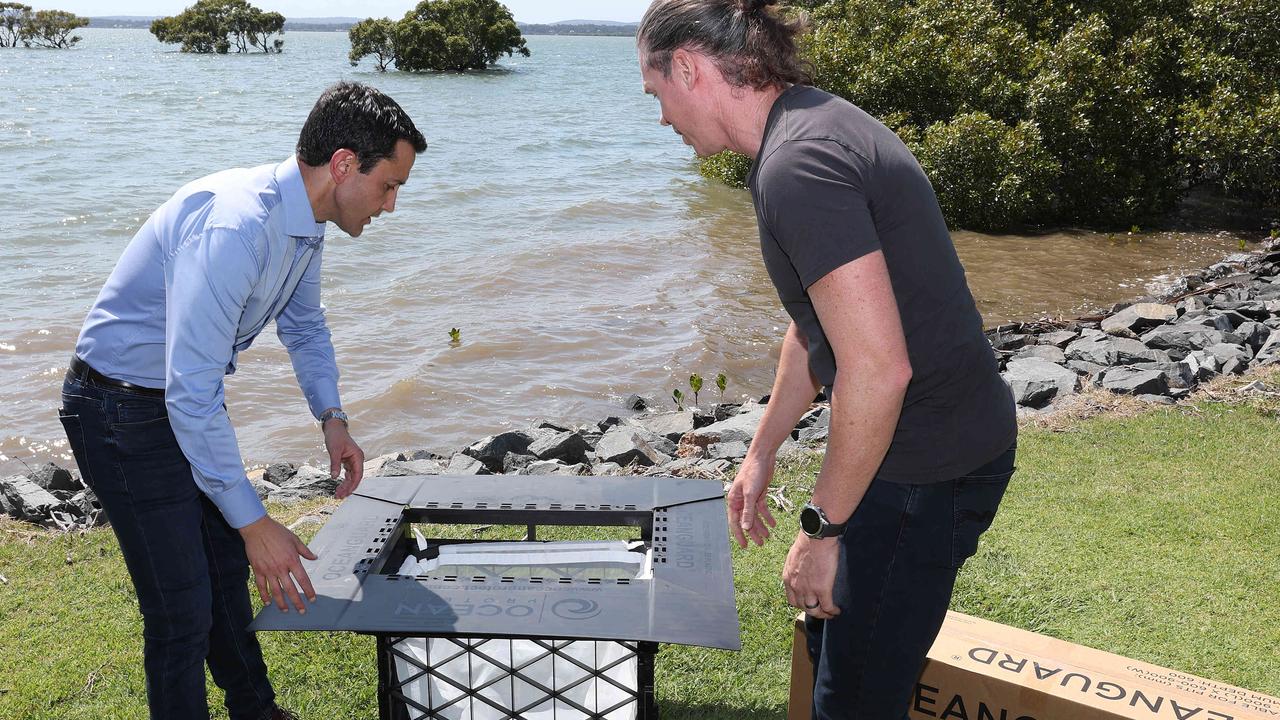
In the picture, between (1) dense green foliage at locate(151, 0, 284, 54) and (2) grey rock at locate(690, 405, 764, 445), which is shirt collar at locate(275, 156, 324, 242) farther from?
(1) dense green foliage at locate(151, 0, 284, 54)

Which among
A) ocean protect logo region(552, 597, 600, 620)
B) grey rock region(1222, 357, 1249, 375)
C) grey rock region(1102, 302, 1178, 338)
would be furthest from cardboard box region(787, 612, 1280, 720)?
grey rock region(1102, 302, 1178, 338)

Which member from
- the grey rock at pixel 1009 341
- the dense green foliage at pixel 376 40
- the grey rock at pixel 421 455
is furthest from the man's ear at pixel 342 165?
the dense green foliage at pixel 376 40

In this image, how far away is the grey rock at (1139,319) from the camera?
30.1 feet

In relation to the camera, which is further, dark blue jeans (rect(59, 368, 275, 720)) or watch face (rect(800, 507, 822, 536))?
dark blue jeans (rect(59, 368, 275, 720))

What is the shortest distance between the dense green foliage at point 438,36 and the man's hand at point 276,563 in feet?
187

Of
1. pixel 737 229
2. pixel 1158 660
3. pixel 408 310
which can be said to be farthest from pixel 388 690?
pixel 737 229

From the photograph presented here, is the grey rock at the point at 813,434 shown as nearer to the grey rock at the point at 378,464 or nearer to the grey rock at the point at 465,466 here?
the grey rock at the point at 465,466

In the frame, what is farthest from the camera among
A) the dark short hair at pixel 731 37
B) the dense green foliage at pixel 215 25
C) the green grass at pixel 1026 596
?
the dense green foliage at pixel 215 25

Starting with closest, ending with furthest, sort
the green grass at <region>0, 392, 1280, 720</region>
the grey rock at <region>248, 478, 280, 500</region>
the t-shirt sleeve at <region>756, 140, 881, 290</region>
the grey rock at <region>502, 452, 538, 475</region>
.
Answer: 1. the t-shirt sleeve at <region>756, 140, 881, 290</region>
2. the green grass at <region>0, 392, 1280, 720</region>
3. the grey rock at <region>248, 478, 280, 500</region>
4. the grey rock at <region>502, 452, 538, 475</region>

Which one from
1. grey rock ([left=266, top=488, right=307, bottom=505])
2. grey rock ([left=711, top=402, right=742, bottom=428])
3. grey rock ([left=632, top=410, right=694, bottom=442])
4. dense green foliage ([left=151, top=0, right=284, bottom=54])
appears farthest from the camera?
dense green foliage ([left=151, top=0, right=284, bottom=54])

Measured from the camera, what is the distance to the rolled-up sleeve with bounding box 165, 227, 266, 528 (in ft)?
7.53

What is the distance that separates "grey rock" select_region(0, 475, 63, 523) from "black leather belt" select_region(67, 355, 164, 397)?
3290 millimetres

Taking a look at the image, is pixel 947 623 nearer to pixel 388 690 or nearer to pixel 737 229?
pixel 388 690

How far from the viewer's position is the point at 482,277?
12.9 meters
